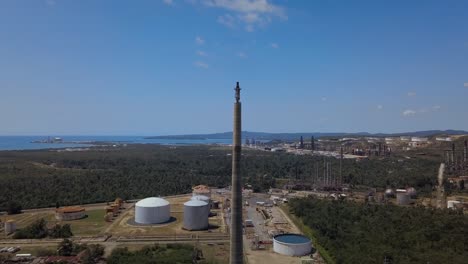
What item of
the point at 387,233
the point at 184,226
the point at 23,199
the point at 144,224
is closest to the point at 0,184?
the point at 23,199

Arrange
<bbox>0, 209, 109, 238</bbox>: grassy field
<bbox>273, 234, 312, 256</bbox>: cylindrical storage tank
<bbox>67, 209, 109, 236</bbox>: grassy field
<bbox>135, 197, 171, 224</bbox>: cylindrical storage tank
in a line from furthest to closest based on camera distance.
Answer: <bbox>135, 197, 171, 224</bbox>: cylindrical storage tank
<bbox>0, 209, 109, 238</bbox>: grassy field
<bbox>67, 209, 109, 236</bbox>: grassy field
<bbox>273, 234, 312, 256</bbox>: cylindrical storage tank

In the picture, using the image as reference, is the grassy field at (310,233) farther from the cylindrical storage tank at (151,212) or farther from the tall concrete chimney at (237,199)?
the cylindrical storage tank at (151,212)

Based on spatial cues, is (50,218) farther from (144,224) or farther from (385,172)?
(385,172)

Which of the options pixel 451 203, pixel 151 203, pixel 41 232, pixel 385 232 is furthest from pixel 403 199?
pixel 41 232

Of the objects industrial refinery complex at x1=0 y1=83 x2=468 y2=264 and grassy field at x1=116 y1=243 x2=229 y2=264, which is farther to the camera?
grassy field at x1=116 y1=243 x2=229 y2=264

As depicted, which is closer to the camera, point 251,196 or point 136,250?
point 136,250

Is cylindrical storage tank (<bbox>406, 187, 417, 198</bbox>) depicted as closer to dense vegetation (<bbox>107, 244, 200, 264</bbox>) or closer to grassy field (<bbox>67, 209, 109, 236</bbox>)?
dense vegetation (<bbox>107, 244, 200, 264</bbox>)

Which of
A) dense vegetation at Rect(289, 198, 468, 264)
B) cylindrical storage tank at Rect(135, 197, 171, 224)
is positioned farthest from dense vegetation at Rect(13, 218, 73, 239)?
dense vegetation at Rect(289, 198, 468, 264)
